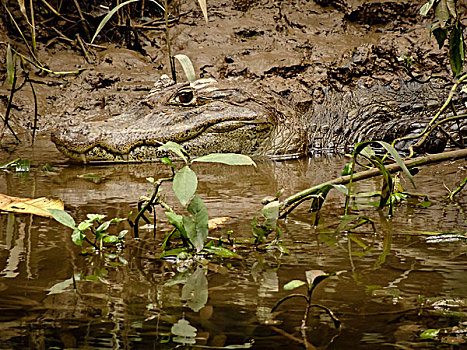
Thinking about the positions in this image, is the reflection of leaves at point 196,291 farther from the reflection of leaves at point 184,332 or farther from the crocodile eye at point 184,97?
the crocodile eye at point 184,97

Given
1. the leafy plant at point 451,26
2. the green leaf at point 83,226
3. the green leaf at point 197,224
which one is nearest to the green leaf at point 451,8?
the leafy plant at point 451,26

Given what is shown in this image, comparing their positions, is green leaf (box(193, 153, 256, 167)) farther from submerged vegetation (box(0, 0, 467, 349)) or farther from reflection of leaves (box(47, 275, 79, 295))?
reflection of leaves (box(47, 275, 79, 295))

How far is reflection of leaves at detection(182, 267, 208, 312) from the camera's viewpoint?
1.20 m

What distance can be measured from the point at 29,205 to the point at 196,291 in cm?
122

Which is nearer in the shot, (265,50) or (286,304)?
(286,304)

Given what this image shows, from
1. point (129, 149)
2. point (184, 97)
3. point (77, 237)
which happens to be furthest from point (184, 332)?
point (184, 97)

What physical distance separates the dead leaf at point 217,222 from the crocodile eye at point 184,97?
262 cm

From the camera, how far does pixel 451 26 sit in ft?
5.89

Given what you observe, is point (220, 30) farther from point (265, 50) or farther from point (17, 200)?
point (17, 200)

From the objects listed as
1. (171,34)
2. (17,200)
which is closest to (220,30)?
(171,34)

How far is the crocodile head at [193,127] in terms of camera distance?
422cm

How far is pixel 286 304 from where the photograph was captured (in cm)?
119

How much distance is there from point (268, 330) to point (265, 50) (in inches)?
220

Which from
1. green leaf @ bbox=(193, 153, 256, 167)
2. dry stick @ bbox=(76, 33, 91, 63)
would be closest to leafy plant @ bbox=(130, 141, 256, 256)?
green leaf @ bbox=(193, 153, 256, 167)
